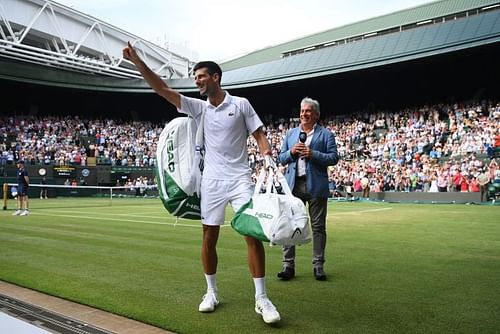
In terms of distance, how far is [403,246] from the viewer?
8.73m

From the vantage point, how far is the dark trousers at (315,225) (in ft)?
20.0

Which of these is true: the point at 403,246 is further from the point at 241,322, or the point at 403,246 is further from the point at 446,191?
the point at 446,191

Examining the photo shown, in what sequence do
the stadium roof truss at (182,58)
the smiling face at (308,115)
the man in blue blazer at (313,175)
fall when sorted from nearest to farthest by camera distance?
1. the man in blue blazer at (313,175)
2. the smiling face at (308,115)
3. the stadium roof truss at (182,58)

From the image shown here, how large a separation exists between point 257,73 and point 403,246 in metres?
34.1

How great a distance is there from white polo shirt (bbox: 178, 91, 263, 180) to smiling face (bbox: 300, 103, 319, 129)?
5.42ft

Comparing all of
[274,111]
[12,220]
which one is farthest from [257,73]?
[12,220]

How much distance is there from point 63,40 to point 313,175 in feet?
111

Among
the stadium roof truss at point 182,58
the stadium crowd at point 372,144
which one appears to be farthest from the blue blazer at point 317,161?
the stadium roof truss at point 182,58

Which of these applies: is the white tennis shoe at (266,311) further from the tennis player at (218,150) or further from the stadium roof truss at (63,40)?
the stadium roof truss at (63,40)

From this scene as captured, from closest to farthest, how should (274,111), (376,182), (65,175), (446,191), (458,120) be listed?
(446,191) → (376,182) → (458,120) → (65,175) → (274,111)

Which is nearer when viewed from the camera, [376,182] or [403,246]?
[403,246]

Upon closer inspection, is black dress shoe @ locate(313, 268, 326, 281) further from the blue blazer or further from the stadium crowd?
the stadium crowd

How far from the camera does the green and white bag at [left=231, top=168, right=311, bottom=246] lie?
13.2 feet

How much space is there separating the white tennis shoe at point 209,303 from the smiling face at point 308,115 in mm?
2661
